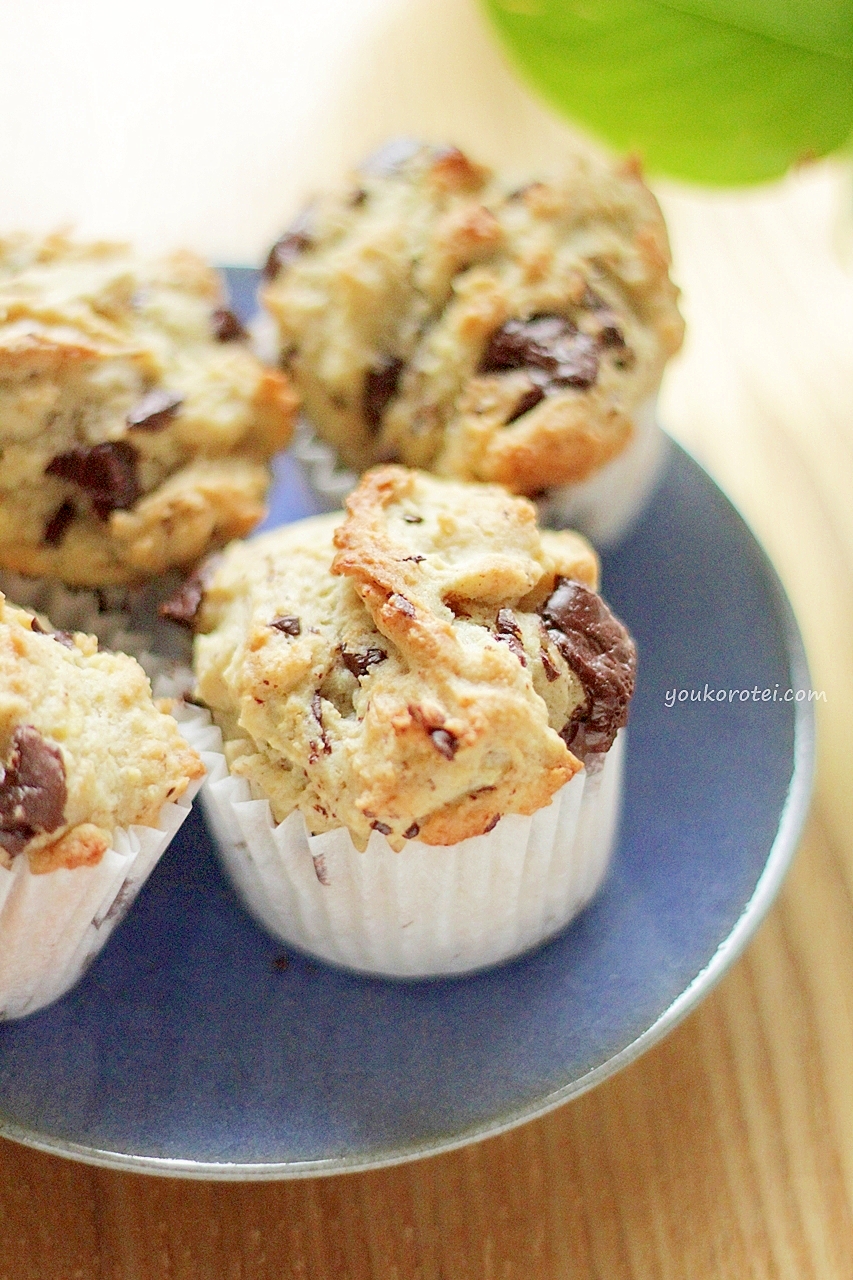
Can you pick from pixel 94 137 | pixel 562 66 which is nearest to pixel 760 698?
pixel 562 66

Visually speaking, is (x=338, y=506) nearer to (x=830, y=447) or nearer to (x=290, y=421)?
(x=290, y=421)

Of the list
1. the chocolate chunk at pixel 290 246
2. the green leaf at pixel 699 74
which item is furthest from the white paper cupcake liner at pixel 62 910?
the green leaf at pixel 699 74

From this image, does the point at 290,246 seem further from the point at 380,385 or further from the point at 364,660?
the point at 364,660

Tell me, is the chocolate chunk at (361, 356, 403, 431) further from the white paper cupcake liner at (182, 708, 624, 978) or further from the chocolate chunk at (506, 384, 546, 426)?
the white paper cupcake liner at (182, 708, 624, 978)

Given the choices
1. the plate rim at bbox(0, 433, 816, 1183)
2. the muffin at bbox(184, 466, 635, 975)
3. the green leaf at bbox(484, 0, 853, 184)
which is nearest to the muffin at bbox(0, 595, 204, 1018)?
the muffin at bbox(184, 466, 635, 975)

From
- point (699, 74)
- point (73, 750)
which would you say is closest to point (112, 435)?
point (73, 750)

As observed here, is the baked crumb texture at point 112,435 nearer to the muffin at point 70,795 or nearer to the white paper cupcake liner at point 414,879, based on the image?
the muffin at point 70,795
